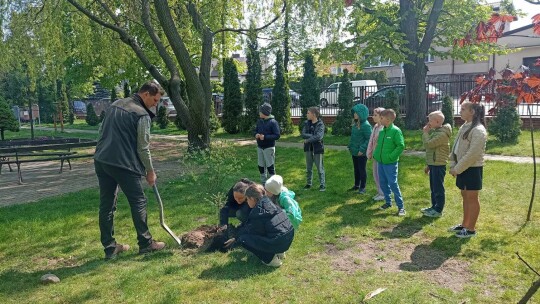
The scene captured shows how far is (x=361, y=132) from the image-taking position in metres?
7.46

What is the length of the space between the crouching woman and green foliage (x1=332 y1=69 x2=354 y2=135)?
456 inches

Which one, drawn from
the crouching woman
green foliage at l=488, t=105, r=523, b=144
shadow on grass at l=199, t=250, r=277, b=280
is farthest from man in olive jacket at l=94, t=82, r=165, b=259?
green foliage at l=488, t=105, r=523, b=144

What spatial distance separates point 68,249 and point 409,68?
13.6 m

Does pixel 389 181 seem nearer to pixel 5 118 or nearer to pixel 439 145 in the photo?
pixel 439 145

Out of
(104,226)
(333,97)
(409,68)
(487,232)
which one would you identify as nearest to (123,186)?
(104,226)

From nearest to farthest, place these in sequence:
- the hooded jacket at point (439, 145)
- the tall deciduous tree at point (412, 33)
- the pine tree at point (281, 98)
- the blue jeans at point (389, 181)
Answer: the hooded jacket at point (439, 145) → the blue jeans at point (389, 181) → the tall deciduous tree at point (412, 33) → the pine tree at point (281, 98)

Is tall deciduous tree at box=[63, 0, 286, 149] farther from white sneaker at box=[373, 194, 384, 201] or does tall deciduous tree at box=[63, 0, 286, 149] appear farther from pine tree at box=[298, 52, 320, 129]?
white sneaker at box=[373, 194, 384, 201]

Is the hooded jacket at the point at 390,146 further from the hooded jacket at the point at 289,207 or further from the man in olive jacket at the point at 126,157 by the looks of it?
the man in olive jacket at the point at 126,157

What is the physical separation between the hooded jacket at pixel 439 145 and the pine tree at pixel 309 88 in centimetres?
1136

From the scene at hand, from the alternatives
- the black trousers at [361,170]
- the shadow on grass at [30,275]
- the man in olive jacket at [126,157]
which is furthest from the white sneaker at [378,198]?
the shadow on grass at [30,275]

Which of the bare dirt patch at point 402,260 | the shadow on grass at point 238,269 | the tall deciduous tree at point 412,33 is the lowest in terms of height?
the bare dirt patch at point 402,260

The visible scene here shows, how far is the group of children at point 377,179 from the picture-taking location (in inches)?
178

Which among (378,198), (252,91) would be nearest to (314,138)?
(378,198)

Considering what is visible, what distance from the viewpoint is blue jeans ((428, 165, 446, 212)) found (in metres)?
6.08
